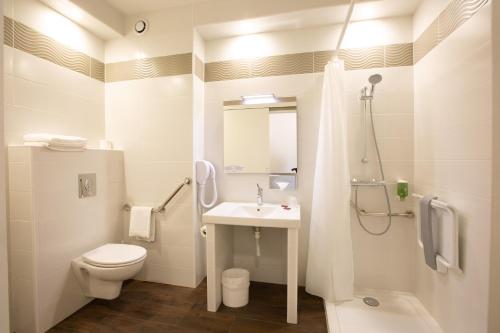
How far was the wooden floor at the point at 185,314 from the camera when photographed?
181 centimetres

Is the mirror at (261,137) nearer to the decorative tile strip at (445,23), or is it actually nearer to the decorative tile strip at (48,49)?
the decorative tile strip at (445,23)

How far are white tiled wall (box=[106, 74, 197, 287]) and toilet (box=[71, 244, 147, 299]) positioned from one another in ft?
1.36

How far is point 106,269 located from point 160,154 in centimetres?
107

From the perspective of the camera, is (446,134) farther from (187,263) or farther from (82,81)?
(82,81)

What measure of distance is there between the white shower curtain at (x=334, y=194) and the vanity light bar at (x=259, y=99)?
514mm

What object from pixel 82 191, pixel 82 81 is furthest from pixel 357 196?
pixel 82 81

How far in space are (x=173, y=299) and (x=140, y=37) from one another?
97.2 inches

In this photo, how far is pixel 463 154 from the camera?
1451mm

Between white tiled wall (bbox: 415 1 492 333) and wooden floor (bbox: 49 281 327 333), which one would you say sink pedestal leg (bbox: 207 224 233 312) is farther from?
white tiled wall (bbox: 415 1 492 333)

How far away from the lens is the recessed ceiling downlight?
95.2 inches

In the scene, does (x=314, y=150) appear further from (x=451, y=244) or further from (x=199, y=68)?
(x=199, y=68)

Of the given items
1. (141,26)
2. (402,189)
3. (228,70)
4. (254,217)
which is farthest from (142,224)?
(402,189)

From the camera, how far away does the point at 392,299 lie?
211 cm

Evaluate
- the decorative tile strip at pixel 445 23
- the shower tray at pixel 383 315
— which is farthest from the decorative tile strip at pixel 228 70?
the shower tray at pixel 383 315
